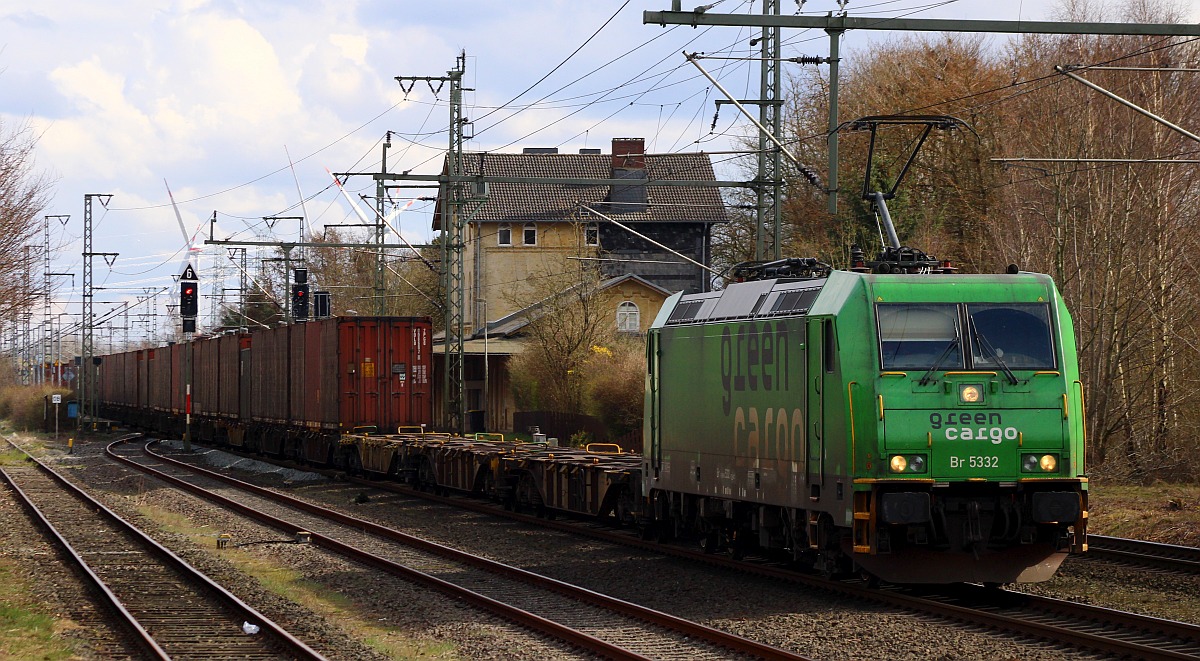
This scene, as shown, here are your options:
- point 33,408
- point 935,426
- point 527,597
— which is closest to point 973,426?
point 935,426

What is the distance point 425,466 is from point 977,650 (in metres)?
18.9

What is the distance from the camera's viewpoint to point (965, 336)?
12562mm

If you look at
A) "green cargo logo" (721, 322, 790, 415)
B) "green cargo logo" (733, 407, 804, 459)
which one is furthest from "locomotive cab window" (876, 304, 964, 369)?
"green cargo logo" (721, 322, 790, 415)

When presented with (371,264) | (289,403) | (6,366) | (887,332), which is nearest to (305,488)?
(289,403)

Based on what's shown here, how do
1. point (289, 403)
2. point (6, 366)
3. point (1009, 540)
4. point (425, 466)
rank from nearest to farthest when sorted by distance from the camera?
point (1009, 540) < point (425, 466) < point (289, 403) < point (6, 366)

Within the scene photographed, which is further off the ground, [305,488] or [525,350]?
[525,350]

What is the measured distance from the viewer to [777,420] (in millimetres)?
14008

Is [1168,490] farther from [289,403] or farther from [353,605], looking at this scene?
[289,403]

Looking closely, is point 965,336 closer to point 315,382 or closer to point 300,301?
point 315,382

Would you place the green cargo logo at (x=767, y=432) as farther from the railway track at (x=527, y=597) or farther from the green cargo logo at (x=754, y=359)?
the railway track at (x=527, y=597)

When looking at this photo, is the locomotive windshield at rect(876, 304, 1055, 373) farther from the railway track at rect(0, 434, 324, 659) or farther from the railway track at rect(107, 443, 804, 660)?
the railway track at rect(0, 434, 324, 659)

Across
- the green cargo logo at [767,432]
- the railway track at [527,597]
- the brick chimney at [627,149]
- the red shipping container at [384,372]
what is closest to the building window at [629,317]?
the brick chimney at [627,149]

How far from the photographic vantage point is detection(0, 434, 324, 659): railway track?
1180cm

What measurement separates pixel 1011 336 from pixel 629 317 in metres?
46.3
